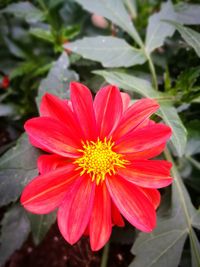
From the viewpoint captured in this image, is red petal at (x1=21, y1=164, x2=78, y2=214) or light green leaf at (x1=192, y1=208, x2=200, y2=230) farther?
light green leaf at (x1=192, y1=208, x2=200, y2=230)

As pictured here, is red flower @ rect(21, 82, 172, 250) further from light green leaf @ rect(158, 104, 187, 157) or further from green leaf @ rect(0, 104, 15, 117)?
green leaf @ rect(0, 104, 15, 117)

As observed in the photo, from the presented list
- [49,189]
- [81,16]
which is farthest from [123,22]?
[49,189]

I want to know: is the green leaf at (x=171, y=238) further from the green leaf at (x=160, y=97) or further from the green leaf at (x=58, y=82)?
the green leaf at (x=58, y=82)

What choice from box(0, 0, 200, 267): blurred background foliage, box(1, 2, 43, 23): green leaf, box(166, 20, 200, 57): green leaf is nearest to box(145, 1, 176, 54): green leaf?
box(0, 0, 200, 267): blurred background foliage

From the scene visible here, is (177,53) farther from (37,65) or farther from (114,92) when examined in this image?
(114,92)

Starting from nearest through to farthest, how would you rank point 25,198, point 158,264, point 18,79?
point 25,198, point 158,264, point 18,79

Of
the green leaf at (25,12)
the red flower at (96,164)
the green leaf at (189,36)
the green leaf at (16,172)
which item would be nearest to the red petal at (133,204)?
the red flower at (96,164)

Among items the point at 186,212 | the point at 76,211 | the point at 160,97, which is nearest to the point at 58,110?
the point at 76,211

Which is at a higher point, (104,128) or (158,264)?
(104,128)
